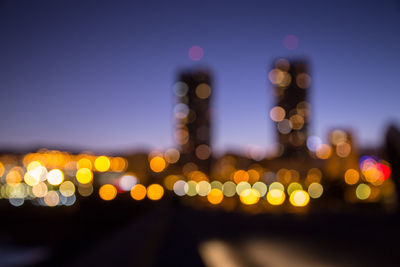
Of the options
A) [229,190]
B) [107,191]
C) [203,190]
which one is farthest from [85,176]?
[229,190]

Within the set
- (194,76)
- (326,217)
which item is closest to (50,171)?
(326,217)

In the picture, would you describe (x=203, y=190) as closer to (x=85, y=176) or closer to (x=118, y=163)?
(x=118, y=163)

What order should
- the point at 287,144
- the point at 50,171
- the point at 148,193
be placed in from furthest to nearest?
the point at 287,144 → the point at 50,171 → the point at 148,193

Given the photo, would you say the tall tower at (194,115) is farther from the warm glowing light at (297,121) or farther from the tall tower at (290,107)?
the warm glowing light at (297,121)

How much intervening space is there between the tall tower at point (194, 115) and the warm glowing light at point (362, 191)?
394 feet

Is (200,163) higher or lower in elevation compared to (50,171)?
lower

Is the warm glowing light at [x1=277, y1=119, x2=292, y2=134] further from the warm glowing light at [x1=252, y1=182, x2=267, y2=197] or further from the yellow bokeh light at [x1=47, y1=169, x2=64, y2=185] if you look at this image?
the yellow bokeh light at [x1=47, y1=169, x2=64, y2=185]

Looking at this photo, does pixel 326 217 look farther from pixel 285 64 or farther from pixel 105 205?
pixel 285 64

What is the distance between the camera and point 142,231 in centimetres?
541

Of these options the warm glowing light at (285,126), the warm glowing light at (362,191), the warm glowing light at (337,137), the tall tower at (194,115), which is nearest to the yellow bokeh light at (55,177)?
the warm glowing light at (337,137)

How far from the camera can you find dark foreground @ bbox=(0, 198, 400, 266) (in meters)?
4.23

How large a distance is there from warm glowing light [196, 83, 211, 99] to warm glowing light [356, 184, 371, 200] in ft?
412

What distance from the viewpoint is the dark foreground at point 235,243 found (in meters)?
4.23

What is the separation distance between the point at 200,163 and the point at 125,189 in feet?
388
